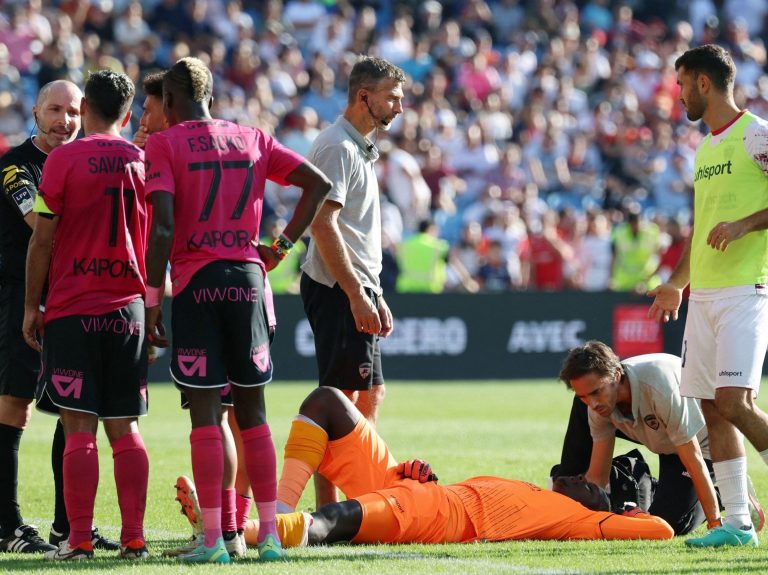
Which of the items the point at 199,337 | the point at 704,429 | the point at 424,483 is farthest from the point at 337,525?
the point at 704,429

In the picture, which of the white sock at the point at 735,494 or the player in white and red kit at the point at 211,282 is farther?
the white sock at the point at 735,494

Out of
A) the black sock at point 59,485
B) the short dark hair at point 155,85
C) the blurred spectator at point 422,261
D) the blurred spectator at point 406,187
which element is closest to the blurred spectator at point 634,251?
the blurred spectator at point 422,261

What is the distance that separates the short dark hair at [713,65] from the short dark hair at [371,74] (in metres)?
1.54

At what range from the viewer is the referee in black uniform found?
662 cm

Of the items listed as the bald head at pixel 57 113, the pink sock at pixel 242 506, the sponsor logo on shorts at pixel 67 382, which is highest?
the bald head at pixel 57 113

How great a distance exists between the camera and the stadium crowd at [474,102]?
20.4 metres

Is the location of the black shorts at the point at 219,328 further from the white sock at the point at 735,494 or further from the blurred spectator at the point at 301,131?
the blurred spectator at the point at 301,131

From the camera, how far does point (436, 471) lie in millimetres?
9656

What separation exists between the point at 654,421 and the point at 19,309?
3365mm

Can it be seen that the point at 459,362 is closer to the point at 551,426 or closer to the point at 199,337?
the point at 551,426

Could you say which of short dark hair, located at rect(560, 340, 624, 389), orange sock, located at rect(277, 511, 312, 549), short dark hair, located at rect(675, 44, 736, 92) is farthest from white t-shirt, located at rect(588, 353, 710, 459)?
orange sock, located at rect(277, 511, 312, 549)

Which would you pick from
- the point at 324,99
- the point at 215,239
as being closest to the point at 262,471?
the point at 215,239

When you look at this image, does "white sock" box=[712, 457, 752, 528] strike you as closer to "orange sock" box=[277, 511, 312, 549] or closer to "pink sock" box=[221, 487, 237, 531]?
"orange sock" box=[277, 511, 312, 549]

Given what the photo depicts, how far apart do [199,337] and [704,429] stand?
3.25 metres
